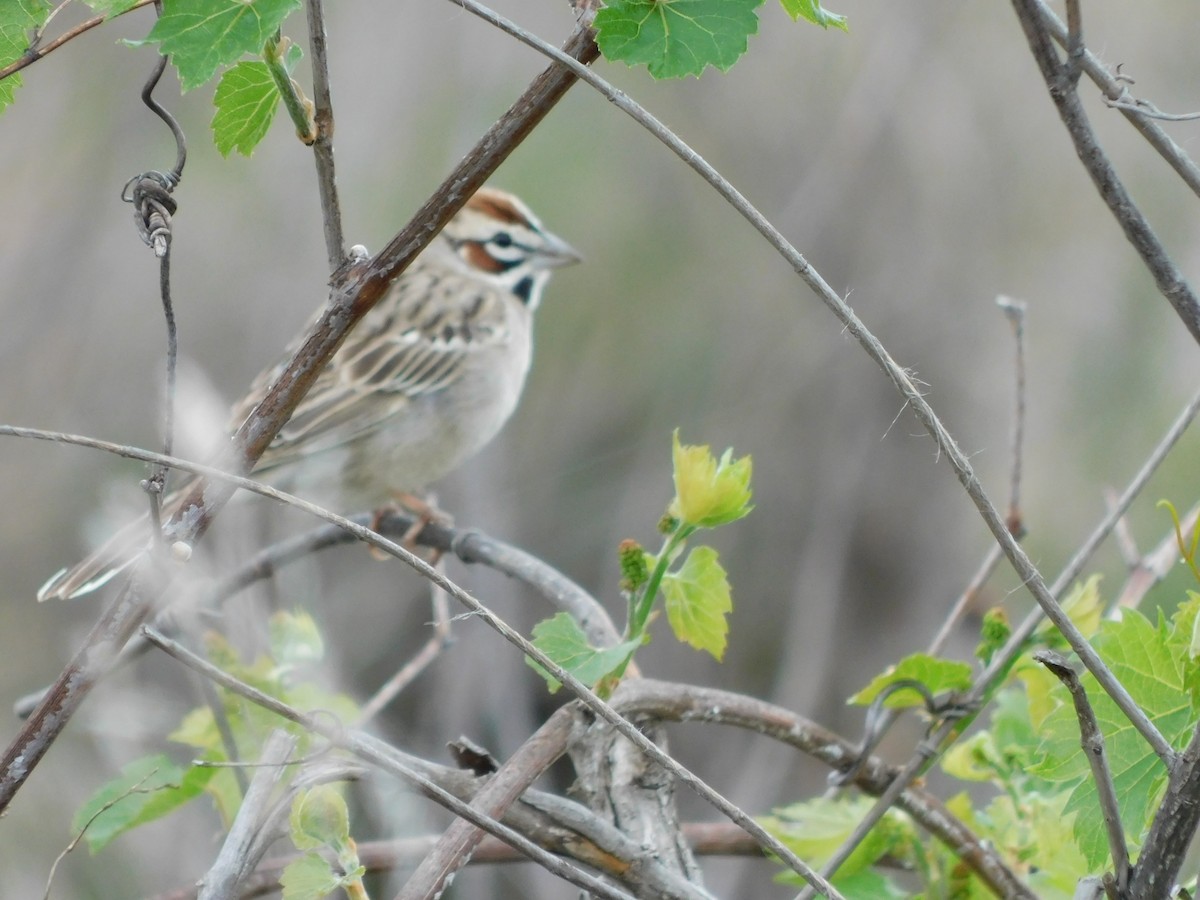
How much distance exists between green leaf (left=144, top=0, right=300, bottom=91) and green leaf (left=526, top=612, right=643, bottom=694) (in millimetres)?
387

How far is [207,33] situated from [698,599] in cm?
48

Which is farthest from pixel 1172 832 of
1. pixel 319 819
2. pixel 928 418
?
pixel 319 819

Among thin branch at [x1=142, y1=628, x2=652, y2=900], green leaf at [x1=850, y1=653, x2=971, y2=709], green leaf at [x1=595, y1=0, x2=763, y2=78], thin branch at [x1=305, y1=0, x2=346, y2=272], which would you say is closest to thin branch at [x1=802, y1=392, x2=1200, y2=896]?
green leaf at [x1=850, y1=653, x2=971, y2=709]

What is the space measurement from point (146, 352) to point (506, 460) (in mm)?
1188

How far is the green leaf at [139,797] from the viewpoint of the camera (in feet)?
3.13

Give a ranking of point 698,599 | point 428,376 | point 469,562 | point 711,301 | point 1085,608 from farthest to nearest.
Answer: point 711,301 < point 428,376 < point 469,562 < point 1085,608 < point 698,599

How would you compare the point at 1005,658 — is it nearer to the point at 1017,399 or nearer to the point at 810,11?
the point at 1017,399

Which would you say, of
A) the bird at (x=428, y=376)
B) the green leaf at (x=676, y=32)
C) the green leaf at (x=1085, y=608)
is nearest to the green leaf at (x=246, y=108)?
the green leaf at (x=676, y=32)

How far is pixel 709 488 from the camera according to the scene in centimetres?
84

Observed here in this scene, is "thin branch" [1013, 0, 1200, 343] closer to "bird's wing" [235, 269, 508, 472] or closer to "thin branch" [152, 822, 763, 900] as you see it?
"thin branch" [152, 822, 763, 900]

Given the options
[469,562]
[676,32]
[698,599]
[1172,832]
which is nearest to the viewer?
[1172,832]

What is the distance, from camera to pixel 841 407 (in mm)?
3637

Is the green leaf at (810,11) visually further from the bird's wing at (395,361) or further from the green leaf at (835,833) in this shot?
the bird's wing at (395,361)

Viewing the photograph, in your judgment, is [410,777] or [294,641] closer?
[410,777]
